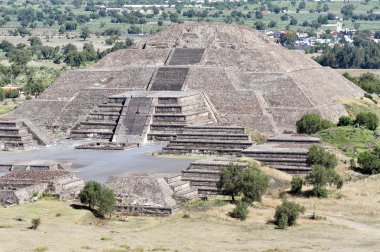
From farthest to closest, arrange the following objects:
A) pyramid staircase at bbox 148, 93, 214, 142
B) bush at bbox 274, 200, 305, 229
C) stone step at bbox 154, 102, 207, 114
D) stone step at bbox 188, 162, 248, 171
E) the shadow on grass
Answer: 1. stone step at bbox 154, 102, 207, 114
2. pyramid staircase at bbox 148, 93, 214, 142
3. stone step at bbox 188, 162, 248, 171
4. the shadow on grass
5. bush at bbox 274, 200, 305, 229

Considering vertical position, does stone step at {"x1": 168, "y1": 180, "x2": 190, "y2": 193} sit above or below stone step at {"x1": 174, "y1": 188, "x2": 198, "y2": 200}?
above

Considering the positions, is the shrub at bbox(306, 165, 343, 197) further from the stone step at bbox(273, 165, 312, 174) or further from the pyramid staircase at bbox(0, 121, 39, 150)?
the pyramid staircase at bbox(0, 121, 39, 150)

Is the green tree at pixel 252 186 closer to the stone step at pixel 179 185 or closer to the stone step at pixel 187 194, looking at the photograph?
the stone step at pixel 187 194

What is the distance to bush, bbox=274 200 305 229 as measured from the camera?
5484 centimetres

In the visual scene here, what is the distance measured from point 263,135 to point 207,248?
33908mm

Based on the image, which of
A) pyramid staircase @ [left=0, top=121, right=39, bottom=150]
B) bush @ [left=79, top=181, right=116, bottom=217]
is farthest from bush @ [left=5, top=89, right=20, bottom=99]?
bush @ [left=79, top=181, right=116, bottom=217]

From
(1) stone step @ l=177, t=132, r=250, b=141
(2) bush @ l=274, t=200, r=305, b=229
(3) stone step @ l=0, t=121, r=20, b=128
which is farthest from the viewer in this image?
(3) stone step @ l=0, t=121, r=20, b=128

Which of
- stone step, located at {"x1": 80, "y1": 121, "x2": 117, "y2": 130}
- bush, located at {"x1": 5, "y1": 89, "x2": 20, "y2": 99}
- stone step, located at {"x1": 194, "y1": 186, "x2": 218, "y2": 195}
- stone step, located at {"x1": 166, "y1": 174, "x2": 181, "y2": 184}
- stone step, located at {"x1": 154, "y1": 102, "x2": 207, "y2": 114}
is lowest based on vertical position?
bush, located at {"x1": 5, "y1": 89, "x2": 20, "y2": 99}

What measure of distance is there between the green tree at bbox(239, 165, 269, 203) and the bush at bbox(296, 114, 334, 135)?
73.0ft

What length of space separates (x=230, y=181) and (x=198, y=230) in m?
7.02

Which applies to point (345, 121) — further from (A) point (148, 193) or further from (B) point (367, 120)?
(A) point (148, 193)

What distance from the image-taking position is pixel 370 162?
2763 inches

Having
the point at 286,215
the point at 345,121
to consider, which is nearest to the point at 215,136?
the point at 345,121

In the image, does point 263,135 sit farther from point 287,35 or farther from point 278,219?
point 287,35
